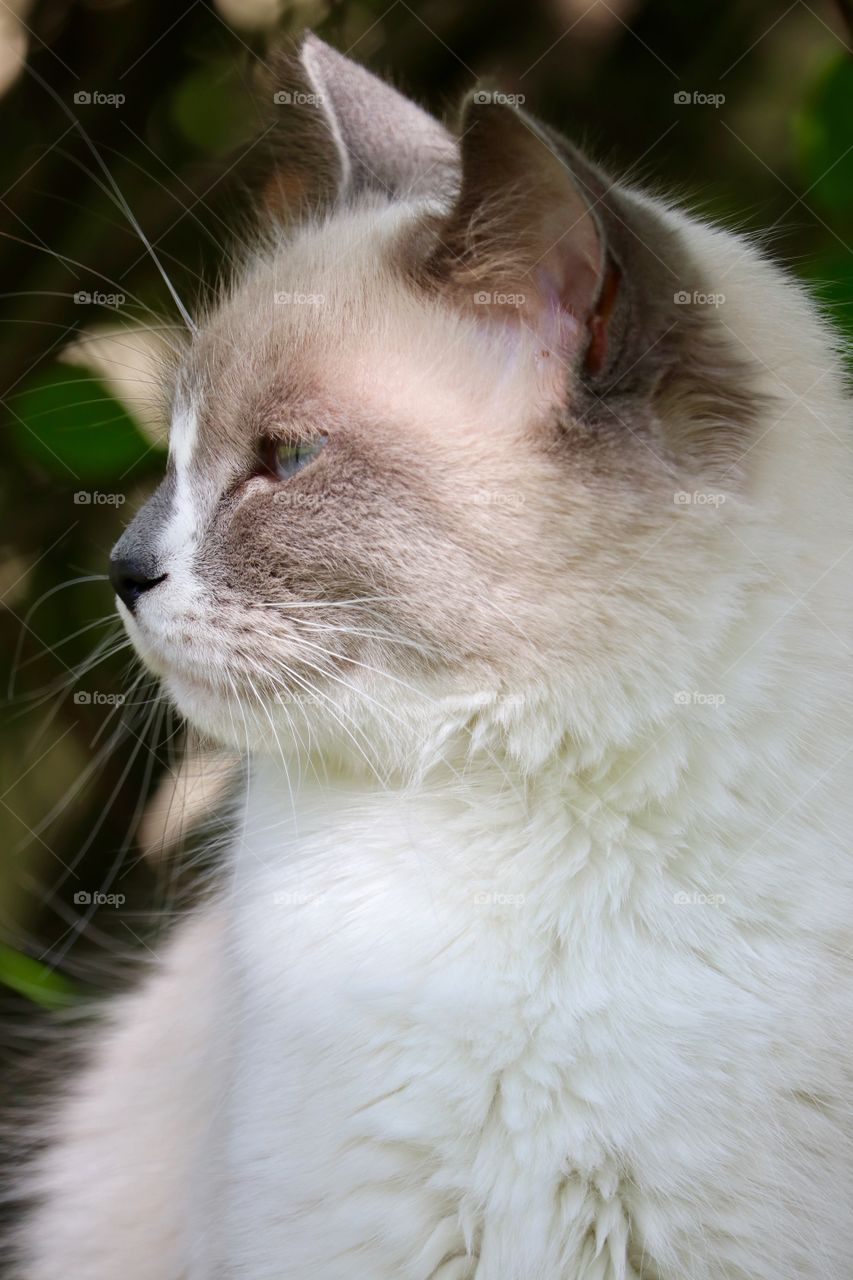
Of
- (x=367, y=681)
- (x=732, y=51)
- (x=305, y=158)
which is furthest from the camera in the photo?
(x=732, y=51)

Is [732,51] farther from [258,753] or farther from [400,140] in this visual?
[258,753]

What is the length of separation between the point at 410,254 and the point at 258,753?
0.57m

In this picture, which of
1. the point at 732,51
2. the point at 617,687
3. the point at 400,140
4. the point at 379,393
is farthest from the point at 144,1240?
the point at 732,51

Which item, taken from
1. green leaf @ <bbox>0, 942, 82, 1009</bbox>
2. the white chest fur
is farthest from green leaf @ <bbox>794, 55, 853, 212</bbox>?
green leaf @ <bbox>0, 942, 82, 1009</bbox>

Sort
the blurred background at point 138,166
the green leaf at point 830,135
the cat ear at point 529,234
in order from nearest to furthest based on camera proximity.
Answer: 1. the cat ear at point 529,234
2. the green leaf at point 830,135
3. the blurred background at point 138,166

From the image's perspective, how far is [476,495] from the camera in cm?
117

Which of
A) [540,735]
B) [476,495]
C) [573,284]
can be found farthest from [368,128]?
[540,735]

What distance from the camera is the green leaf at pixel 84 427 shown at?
1790mm

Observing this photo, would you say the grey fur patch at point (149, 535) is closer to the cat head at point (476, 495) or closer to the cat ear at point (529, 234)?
the cat head at point (476, 495)

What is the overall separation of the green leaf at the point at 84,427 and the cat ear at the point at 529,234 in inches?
28.0

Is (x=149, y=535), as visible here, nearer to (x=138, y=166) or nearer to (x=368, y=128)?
(x=368, y=128)

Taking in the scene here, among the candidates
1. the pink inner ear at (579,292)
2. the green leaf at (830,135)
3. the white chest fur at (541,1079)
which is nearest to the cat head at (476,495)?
the pink inner ear at (579,292)

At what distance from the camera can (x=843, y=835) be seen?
1.18 meters

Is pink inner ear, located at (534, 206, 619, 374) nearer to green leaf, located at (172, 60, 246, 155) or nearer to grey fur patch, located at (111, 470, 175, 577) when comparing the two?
grey fur patch, located at (111, 470, 175, 577)
